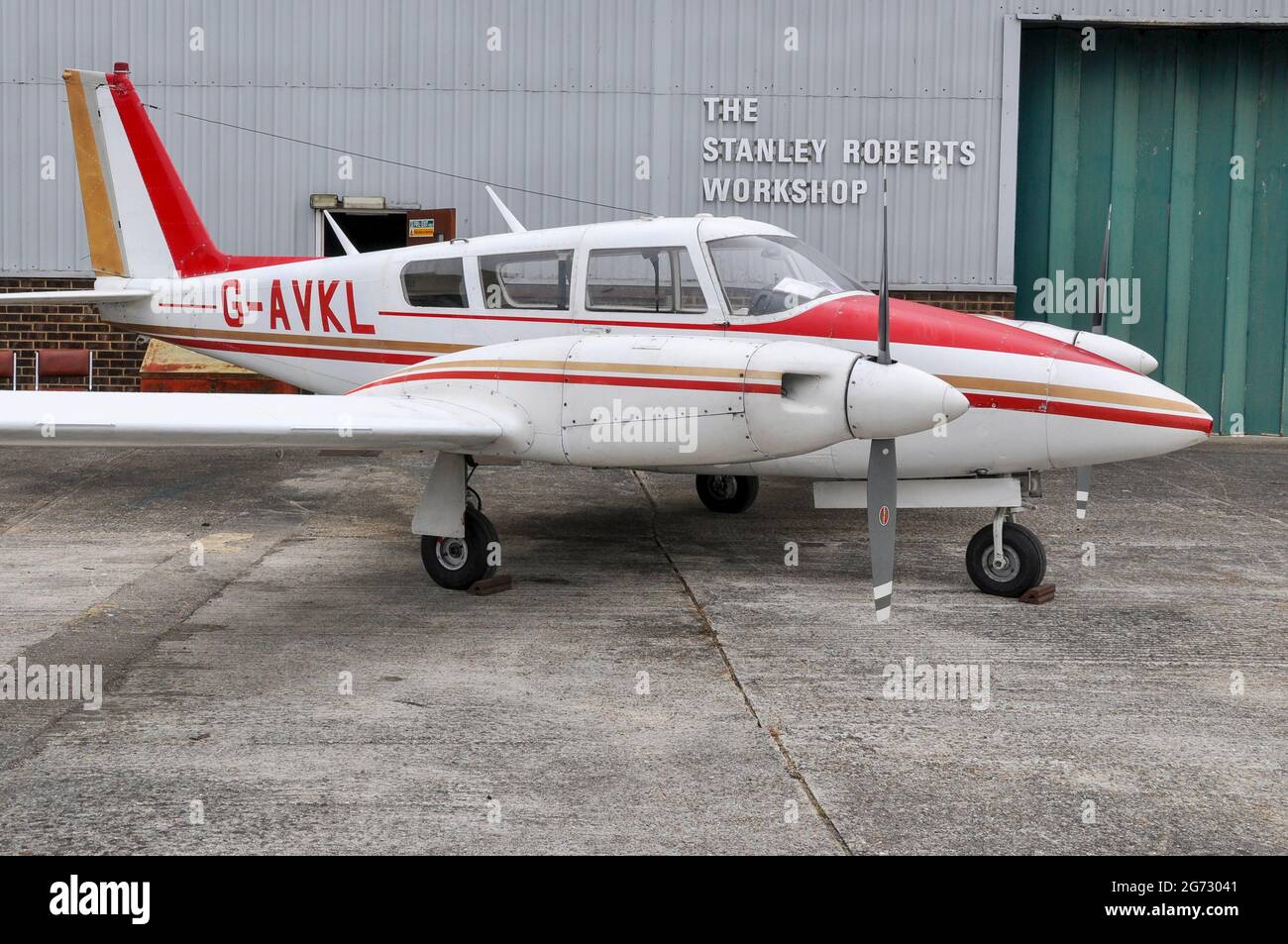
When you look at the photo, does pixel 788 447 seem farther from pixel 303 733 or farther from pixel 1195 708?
pixel 303 733

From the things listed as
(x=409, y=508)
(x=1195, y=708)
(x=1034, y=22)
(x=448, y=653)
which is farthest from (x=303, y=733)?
(x=1034, y=22)

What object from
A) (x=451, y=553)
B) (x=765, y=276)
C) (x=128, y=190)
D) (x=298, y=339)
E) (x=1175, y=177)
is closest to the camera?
(x=451, y=553)

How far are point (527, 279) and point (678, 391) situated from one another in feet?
6.82

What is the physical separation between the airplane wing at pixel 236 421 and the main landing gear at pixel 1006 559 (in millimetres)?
3087

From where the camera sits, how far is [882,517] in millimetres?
7250

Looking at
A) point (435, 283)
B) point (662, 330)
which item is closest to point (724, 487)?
point (662, 330)

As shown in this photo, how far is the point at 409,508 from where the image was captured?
11336 mm

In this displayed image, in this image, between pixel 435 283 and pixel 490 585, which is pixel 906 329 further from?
pixel 435 283

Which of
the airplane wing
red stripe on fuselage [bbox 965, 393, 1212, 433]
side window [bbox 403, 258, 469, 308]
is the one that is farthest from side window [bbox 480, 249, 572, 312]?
red stripe on fuselage [bbox 965, 393, 1212, 433]

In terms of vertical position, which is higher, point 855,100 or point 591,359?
point 855,100

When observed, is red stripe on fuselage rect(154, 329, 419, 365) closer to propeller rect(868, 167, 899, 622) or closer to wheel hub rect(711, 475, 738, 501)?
wheel hub rect(711, 475, 738, 501)
